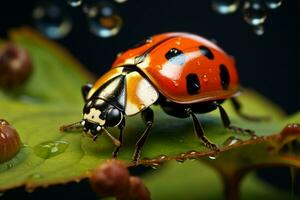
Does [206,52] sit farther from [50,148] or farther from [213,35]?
[213,35]

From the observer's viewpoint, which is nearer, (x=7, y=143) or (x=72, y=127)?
(x=7, y=143)

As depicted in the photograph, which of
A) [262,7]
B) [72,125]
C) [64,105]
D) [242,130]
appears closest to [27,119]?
[72,125]

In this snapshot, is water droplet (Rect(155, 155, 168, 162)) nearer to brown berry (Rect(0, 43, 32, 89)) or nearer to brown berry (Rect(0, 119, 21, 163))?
brown berry (Rect(0, 119, 21, 163))

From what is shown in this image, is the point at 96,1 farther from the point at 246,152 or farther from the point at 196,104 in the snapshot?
the point at 246,152

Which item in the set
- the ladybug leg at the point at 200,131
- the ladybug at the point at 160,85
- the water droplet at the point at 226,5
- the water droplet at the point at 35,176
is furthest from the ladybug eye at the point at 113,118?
the water droplet at the point at 226,5

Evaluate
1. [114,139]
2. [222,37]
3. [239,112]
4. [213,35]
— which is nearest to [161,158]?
[114,139]

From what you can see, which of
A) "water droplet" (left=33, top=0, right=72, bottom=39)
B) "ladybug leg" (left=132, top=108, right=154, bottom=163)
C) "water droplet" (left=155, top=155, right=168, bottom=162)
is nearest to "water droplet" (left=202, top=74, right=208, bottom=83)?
"ladybug leg" (left=132, top=108, right=154, bottom=163)
